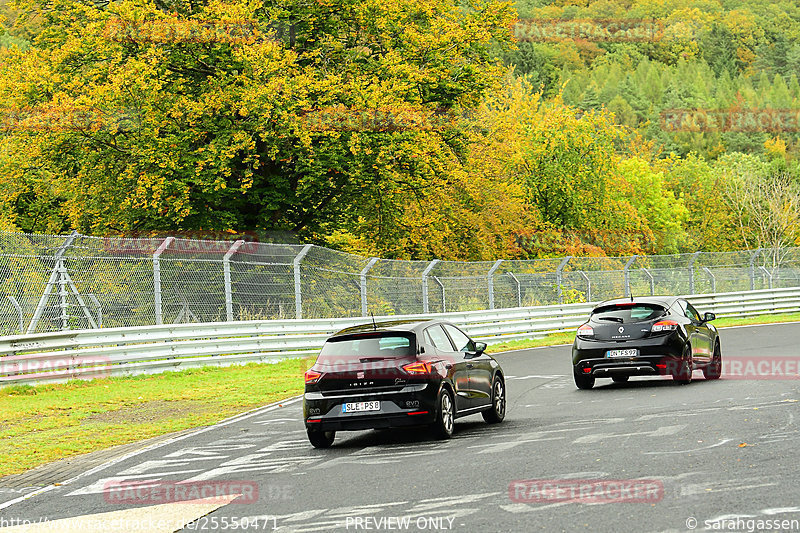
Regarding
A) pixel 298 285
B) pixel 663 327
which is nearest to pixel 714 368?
pixel 663 327

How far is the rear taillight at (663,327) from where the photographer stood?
52.2 ft

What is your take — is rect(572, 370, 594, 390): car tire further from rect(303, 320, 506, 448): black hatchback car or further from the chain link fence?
the chain link fence

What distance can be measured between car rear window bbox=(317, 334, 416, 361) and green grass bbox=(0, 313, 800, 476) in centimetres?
301

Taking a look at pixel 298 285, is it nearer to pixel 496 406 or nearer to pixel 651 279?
pixel 496 406

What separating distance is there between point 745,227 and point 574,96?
80.2 metres

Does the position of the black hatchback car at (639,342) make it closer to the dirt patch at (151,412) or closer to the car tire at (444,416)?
the car tire at (444,416)

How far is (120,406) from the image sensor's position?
16.0m

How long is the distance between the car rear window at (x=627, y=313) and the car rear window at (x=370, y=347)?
5775mm

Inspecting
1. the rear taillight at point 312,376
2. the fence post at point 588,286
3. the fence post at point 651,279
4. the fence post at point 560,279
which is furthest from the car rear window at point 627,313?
the fence post at point 651,279

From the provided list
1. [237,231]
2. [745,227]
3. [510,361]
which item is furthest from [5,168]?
[745,227]

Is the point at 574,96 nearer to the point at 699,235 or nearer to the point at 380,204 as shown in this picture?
the point at 699,235

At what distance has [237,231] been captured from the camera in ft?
108

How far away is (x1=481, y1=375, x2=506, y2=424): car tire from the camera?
505 inches

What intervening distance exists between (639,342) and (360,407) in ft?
20.6
